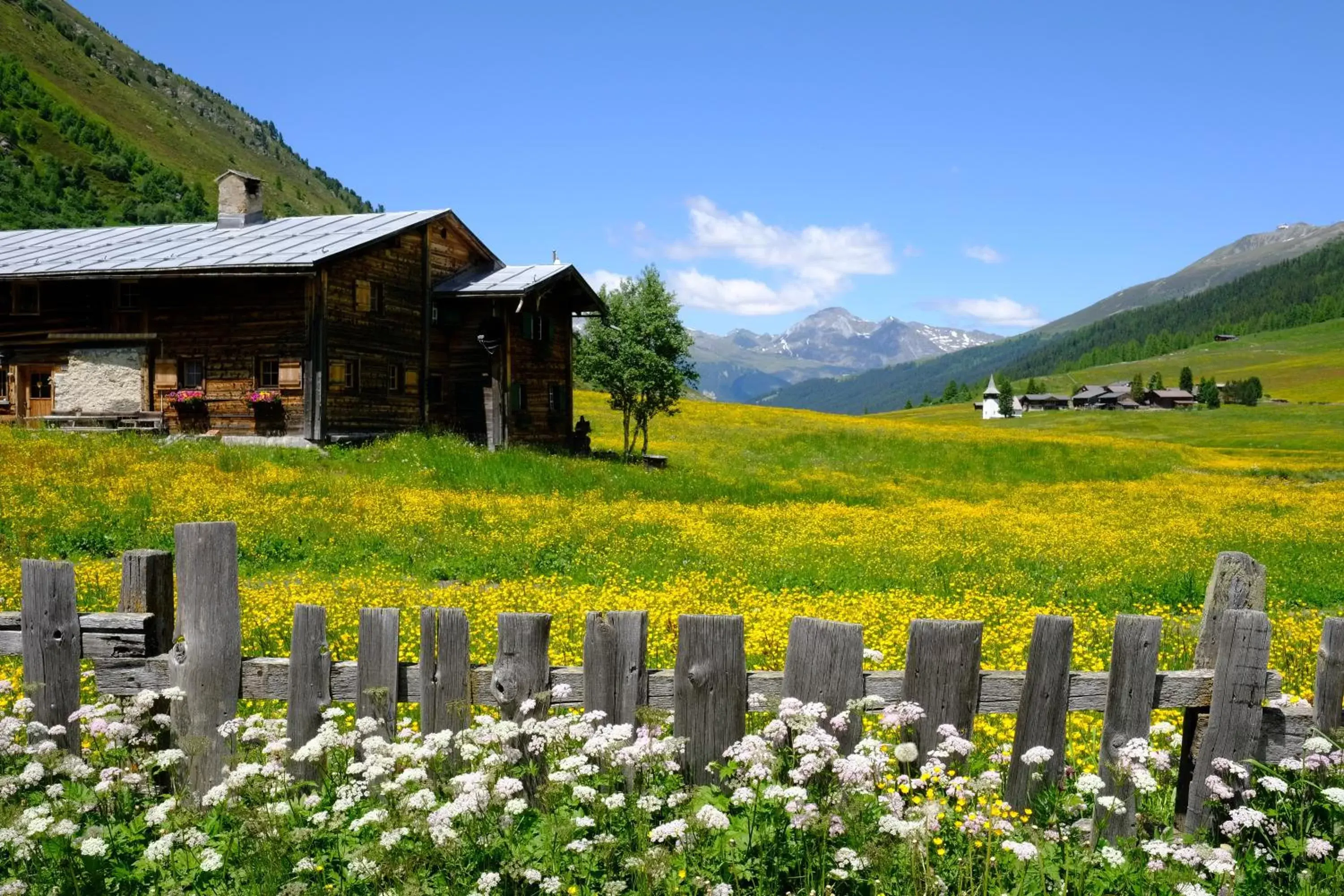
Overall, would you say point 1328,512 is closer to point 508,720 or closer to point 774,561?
point 774,561

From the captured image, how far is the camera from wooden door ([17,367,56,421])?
33312 millimetres

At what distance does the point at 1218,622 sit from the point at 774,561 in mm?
11998

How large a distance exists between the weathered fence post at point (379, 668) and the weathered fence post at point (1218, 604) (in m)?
4.52

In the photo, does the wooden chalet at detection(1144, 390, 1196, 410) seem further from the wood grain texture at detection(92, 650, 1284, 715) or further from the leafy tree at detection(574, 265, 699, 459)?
the wood grain texture at detection(92, 650, 1284, 715)

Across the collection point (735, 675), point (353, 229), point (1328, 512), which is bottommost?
point (1328, 512)

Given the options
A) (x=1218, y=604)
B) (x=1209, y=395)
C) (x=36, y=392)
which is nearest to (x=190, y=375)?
(x=36, y=392)

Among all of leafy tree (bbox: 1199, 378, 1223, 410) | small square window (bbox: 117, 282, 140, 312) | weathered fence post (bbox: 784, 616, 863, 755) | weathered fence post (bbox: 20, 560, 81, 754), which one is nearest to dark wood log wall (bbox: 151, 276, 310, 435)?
small square window (bbox: 117, 282, 140, 312)

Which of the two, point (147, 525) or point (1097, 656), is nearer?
point (1097, 656)

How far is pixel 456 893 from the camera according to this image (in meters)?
4.05

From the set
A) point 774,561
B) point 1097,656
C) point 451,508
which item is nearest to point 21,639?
point 1097,656

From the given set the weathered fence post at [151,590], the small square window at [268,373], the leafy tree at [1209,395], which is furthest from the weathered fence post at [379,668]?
the leafy tree at [1209,395]

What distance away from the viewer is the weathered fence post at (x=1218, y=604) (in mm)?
5051

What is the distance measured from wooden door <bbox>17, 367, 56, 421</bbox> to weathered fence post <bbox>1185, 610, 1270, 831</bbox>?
127ft

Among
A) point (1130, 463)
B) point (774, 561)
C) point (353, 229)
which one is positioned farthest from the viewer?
point (1130, 463)
